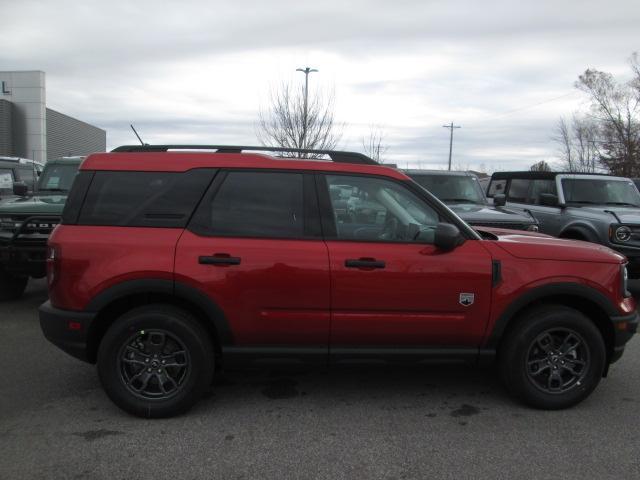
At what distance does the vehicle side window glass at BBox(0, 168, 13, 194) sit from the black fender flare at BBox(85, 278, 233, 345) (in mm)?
8782

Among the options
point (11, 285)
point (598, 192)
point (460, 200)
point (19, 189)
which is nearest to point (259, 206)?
point (11, 285)

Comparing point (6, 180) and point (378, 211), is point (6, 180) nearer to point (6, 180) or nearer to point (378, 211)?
point (6, 180)

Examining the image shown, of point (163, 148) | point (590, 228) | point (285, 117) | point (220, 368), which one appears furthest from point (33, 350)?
point (285, 117)

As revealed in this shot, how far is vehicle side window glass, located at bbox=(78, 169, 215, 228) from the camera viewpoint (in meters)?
3.88

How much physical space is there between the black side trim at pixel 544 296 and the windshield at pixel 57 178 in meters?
7.11

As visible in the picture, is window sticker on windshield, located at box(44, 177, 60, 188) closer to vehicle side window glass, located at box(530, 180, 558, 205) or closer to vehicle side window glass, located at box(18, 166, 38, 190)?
vehicle side window glass, located at box(18, 166, 38, 190)

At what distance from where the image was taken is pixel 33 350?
17.4 feet

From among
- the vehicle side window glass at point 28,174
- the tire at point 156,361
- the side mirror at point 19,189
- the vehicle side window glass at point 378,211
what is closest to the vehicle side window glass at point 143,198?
the tire at point 156,361

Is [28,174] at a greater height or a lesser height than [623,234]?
greater

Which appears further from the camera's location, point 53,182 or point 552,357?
point 53,182

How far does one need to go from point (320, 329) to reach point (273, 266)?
559 mm

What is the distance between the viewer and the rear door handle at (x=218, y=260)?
149 inches

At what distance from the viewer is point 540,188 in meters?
10.1

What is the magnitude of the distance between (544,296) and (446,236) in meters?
0.91
